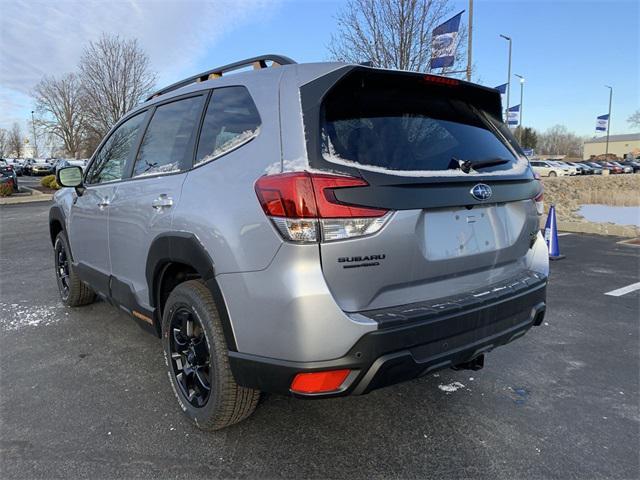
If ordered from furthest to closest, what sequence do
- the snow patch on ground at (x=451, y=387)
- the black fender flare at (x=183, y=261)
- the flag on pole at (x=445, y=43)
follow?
the flag on pole at (x=445, y=43) → the snow patch on ground at (x=451, y=387) → the black fender flare at (x=183, y=261)

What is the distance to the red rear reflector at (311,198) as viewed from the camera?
1.96m

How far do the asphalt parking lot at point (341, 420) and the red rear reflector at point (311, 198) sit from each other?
4.22 ft

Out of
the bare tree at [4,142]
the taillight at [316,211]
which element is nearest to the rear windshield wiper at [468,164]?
the taillight at [316,211]

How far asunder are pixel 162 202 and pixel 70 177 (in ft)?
6.19

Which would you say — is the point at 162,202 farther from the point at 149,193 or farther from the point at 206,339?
the point at 206,339

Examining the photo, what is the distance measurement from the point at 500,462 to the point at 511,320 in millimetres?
716

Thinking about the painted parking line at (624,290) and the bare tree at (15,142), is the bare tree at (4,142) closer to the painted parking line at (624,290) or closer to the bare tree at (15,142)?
the bare tree at (15,142)

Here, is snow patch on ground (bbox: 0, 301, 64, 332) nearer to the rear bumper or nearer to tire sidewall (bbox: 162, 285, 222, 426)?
tire sidewall (bbox: 162, 285, 222, 426)

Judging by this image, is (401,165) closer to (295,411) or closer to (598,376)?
(295,411)

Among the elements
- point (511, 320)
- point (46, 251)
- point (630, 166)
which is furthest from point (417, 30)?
point (630, 166)

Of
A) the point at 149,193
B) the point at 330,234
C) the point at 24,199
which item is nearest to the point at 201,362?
the point at 149,193

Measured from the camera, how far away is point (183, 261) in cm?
252

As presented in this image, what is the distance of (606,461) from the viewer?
2410 mm

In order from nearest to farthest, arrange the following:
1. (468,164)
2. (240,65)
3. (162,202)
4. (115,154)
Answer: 1. (468,164)
2. (162,202)
3. (240,65)
4. (115,154)
